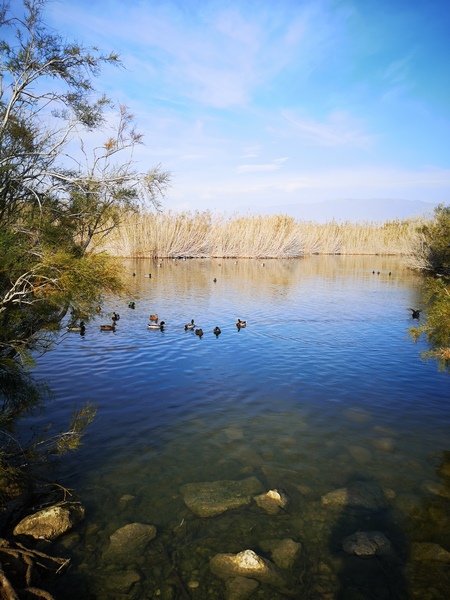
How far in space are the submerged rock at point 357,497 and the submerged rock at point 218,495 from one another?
1.35m

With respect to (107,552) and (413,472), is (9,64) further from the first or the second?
(413,472)

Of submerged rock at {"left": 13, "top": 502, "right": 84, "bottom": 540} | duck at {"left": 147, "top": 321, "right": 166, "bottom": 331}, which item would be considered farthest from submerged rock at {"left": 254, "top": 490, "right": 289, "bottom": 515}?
duck at {"left": 147, "top": 321, "right": 166, "bottom": 331}

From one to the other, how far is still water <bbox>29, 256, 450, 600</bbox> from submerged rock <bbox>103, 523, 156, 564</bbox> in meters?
0.07

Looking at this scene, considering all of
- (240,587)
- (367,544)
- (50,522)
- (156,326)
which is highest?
(156,326)

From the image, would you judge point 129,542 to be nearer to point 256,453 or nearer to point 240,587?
point 240,587

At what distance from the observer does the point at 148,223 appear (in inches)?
2190

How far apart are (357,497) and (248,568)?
2794 mm

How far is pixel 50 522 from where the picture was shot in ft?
20.4

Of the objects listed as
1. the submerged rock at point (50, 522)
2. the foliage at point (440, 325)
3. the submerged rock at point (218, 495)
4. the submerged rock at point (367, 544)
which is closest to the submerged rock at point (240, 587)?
the submerged rock at point (218, 495)

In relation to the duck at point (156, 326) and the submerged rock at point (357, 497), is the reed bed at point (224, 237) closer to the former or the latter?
the duck at point (156, 326)

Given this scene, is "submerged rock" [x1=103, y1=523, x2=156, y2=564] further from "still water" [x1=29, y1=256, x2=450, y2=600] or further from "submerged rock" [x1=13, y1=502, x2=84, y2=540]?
"submerged rock" [x1=13, y1=502, x2=84, y2=540]

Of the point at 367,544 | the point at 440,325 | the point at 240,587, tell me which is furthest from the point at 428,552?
the point at 440,325

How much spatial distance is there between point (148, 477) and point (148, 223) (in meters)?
50.6

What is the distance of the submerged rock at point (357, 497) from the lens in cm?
730
